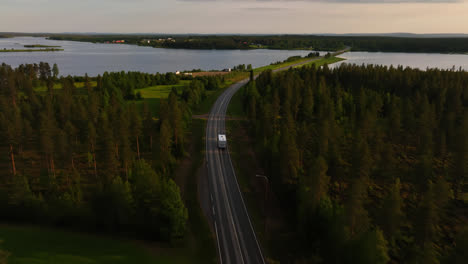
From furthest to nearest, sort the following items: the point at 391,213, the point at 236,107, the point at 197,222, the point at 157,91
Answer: the point at 157,91
the point at 236,107
the point at 197,222
the point at 391,213

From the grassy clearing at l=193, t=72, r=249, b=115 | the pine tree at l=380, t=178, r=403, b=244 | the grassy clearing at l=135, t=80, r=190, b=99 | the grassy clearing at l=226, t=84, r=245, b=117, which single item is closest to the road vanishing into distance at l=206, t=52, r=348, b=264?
the pine tree at l=380, t=178, r=403, b=244

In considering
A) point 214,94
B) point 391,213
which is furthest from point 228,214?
point 214,94

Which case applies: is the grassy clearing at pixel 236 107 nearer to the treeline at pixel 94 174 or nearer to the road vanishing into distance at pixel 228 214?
the treeline at pixel 94 174

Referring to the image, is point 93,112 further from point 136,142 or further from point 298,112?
point 298,112

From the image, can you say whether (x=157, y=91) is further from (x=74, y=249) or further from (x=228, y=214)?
(x=74, y=249)

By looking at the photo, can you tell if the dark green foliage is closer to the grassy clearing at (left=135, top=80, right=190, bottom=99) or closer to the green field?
the green field
